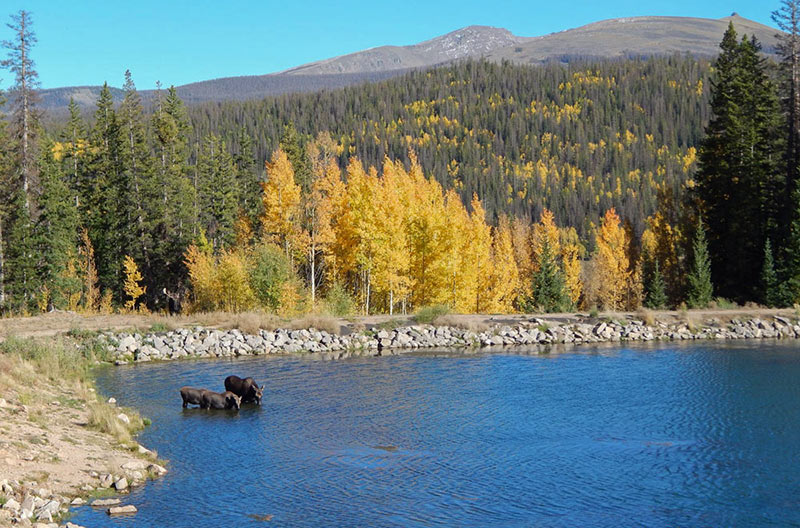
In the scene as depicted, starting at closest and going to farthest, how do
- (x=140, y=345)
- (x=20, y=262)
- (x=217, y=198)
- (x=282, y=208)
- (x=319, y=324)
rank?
1. (x=140, y=345)
2. (x=319, y=324)
3. (x=20, y=262)
4. (x=282, y=208)
5. (x=217, y=198)

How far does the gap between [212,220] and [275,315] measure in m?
30.1

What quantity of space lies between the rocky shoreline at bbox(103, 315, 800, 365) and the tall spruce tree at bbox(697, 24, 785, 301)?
918cm

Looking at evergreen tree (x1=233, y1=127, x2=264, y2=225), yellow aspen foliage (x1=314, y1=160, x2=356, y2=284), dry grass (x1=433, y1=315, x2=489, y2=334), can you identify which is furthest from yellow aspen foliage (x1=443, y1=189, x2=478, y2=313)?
evergreen tree (x1=233, y1=127, x2=264, y2=225)

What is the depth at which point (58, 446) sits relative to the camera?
1859 centimetres

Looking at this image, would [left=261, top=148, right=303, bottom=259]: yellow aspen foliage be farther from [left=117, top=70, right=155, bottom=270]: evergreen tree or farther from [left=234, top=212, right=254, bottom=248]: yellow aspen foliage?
[left=117, top=70, right=155, bottom=270]: evergreen tree

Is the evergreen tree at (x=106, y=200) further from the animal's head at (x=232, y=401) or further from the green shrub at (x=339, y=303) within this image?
the animal's head at (x=232, y=401)

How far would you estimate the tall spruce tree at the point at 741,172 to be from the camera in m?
53.8

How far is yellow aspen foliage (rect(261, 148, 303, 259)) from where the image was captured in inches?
2162

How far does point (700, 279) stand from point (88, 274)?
148ft

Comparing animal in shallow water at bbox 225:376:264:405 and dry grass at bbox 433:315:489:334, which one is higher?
animal in shallow water at bbox 225:376:264:405

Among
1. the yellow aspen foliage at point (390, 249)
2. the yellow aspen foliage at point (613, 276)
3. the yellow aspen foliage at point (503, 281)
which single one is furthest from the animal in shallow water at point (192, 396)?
the yellow aspen foliage at point (613, 276)

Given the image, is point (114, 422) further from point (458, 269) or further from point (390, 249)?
point (458, 269)

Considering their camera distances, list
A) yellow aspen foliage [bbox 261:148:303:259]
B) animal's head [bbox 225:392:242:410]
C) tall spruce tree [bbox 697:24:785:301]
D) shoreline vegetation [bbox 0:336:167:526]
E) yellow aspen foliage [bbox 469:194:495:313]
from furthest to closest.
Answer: yellow aspen foliage [bbox 469:194:495:313] → yellow aspen foliage [bbox 261:148:303:259] → tall spruce tree [bbox 697:24:785:301] → animal's head [bbox 225:392:242:410] → shoreline vegetation [bbox 0:336:167:526]

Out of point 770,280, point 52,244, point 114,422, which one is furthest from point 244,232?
point 114,422
